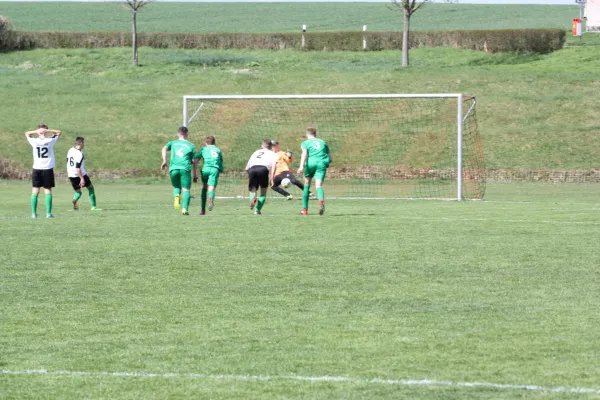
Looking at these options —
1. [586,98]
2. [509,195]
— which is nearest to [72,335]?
[509,195]

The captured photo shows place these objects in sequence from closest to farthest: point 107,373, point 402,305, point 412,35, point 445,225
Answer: point 107,373
point 402,305
point 445,225
point 412,35

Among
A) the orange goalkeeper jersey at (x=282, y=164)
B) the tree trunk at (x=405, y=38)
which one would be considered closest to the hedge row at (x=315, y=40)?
the tree trunk at (x=405, y=38)

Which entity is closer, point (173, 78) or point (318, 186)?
point (318, 186)

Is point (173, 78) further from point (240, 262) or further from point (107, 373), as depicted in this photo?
point (107, 373)

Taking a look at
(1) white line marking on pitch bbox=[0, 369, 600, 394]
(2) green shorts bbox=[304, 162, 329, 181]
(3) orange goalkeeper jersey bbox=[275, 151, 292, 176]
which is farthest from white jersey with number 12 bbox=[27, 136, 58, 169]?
(1) white line marking on pitch bbox=[0, 369, 600, 394]

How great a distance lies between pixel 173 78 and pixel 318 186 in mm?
36063

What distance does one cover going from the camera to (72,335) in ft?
29.8

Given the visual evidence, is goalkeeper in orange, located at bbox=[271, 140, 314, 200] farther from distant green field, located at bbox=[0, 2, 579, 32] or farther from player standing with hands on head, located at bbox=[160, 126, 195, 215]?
distant green field, located at bbox=[0, 2, 579, 32]

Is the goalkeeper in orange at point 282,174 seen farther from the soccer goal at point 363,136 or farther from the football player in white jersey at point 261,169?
the soccer goal at point 363,136

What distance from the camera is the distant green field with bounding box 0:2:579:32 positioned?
8146 centimetres

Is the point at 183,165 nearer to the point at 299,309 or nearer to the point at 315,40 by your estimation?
the point at 299,309

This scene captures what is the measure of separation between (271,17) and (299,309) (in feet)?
263

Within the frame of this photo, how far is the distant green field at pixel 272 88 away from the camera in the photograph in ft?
142

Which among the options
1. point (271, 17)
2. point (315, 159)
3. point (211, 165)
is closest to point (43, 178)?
point (211, 165)
